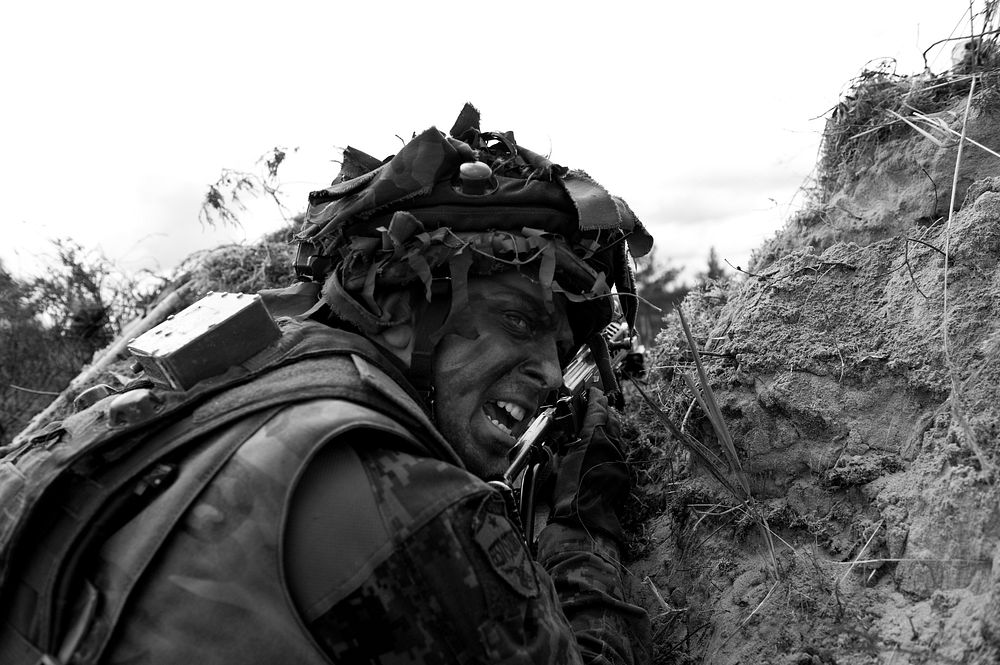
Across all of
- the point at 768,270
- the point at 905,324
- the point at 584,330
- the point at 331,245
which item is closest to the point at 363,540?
the point at 331,245

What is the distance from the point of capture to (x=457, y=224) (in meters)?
2.54

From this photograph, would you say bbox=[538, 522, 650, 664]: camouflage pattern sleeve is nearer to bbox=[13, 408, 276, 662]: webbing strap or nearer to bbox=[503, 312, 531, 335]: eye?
bbox=[503, 312, 531, 335]: eye

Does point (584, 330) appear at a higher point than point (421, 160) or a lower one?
lower

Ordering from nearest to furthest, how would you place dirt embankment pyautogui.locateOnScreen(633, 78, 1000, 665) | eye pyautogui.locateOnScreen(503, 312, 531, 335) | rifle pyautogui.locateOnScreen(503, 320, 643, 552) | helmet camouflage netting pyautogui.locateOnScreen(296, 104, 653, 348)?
1. dirt embankment pyautogui.locateOnScreen(633, 78, 1000, 665)
2. helmet camouflage netting pyautogui.locateOnScreen(296, 104, 653, 348)
3. eye pyautogui.locateOnScreen(503, 312, 531, 335)
4. rifle pyautogui.locateOnScreen(503, 320, 643, 552)

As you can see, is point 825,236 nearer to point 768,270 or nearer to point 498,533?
point 768,270

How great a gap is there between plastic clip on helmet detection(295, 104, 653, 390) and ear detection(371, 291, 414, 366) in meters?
0.02

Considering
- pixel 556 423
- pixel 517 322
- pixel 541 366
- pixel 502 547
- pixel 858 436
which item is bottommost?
pixel 858 436

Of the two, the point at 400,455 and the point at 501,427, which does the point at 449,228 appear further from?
the point at 400,455

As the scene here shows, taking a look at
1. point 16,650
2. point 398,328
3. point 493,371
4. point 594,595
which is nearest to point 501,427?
point 493,371

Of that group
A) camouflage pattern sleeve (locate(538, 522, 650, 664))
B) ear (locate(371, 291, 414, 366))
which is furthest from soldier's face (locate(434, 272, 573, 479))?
camouflage pattern sleeve (locate(538, 522, 650, 664))

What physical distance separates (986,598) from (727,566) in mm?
A: 980

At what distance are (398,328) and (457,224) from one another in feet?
1.28

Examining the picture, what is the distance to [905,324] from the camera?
2.68 m

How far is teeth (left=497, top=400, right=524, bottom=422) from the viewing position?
2.64m
